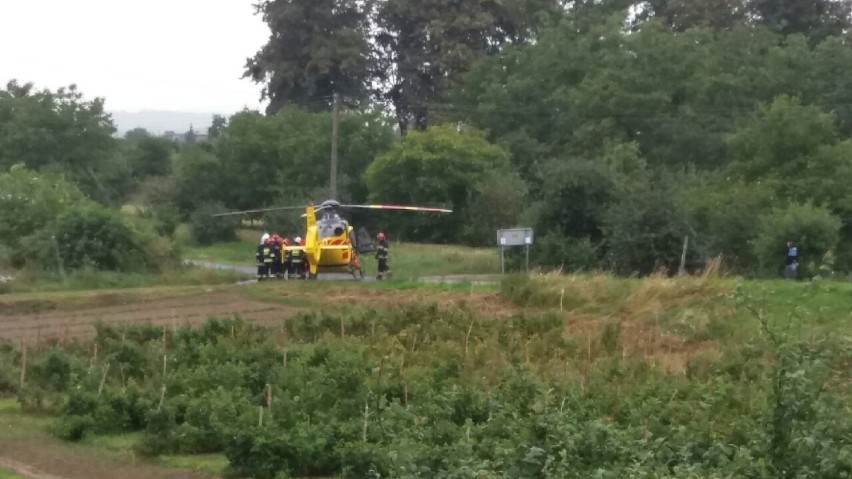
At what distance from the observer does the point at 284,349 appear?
76.0 ft

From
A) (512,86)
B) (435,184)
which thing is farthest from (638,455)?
(512,86)

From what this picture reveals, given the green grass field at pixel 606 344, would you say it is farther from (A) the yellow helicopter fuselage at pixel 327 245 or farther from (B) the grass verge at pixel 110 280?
(B) the grass verge at pixel 110 280

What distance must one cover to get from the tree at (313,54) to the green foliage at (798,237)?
1423 inches

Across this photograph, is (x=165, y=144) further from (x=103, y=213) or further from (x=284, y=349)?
(x=284, y=349)

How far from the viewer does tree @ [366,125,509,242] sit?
61.6 metres

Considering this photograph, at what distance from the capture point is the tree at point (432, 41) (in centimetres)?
7762

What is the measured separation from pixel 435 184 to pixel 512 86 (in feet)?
48.7

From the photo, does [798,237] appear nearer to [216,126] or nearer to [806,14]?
[806,14]

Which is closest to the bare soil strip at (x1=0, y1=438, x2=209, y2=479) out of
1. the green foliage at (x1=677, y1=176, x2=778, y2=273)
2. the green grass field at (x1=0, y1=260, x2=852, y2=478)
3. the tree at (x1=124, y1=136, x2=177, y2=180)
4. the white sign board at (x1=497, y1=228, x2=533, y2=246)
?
the green grass field at (x1=0, y1=260, x2=852, y2=478)

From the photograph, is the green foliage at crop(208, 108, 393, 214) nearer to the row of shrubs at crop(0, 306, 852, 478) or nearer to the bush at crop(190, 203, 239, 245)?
the bush at crop(190, 203, 239, 245)

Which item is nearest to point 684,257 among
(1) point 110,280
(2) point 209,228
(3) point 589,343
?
(3) point 589,343

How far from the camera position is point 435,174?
61.8 metres

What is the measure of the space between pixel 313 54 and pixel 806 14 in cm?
2902

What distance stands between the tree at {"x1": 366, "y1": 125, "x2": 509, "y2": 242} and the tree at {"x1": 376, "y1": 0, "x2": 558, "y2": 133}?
13.8 m
